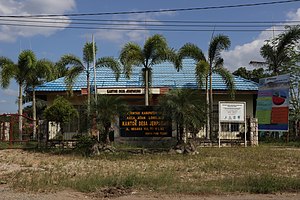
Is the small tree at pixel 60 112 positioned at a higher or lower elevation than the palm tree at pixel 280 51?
lower

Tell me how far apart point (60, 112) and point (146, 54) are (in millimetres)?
6056

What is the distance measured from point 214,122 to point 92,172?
13.5m

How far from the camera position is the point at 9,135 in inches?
950

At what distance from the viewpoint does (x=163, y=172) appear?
12.8m

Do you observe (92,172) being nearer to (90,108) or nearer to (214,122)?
(90,108)

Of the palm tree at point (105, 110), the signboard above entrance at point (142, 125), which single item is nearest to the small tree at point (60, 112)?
the signboard above entrance at point (142, 125)

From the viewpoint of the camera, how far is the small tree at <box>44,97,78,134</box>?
21.7 metres

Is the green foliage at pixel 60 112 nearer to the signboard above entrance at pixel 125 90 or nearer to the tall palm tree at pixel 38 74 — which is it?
the signboard above entrance at pixel 125 90

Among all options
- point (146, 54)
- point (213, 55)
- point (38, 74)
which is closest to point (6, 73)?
point (38, 74)

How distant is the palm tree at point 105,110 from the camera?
732 inches

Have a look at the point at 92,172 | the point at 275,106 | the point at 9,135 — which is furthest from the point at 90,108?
the point at 275,106

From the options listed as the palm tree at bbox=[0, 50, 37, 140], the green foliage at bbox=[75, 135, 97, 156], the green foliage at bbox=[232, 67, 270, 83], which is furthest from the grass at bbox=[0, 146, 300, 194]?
the green foliage at bbox=[232, 67, 270, 83]

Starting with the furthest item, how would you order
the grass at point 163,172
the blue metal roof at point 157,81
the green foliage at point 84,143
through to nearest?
1. the blue metal roof at point 157,81
2. the green foliage at point 84,143
3. the grass at point 163,172

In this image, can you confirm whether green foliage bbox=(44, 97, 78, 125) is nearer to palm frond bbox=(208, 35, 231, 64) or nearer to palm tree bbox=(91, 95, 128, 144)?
palm tree bbox=(91, 95, 128, 144)
